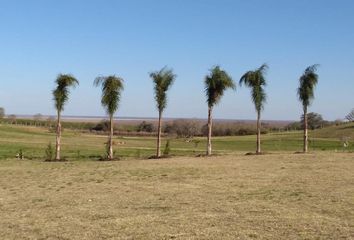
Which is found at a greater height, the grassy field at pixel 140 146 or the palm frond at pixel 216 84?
the palm frond at pixel 216 84

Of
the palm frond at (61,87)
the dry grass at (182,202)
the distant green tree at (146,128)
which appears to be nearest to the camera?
the dry grass at (182,202)

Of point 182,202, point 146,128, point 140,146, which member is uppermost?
point 146,128

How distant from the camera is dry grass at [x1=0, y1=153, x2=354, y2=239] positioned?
35.1ft

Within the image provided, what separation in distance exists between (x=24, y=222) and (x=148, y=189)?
6264 mm

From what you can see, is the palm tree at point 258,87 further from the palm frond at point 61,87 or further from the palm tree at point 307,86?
the palm frond at point 61,87

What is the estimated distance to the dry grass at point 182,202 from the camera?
1070 cm

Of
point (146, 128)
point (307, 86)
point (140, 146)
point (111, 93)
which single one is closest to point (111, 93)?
point (111, 93)

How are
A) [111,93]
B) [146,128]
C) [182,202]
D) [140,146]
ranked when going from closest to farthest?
[182,202], [111,93], [140,146], [146,128]

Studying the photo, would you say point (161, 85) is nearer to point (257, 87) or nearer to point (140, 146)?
point (257, 87)

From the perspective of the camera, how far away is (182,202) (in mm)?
14586

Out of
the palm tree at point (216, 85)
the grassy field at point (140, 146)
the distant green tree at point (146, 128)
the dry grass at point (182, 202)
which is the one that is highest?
the palm tree at point (216, 85)

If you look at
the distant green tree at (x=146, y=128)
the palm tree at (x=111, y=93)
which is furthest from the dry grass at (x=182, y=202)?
the distant green tree at (x=146, y=128)

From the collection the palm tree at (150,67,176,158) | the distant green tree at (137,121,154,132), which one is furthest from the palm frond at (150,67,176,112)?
the distant green tree at (137,121,154,132)

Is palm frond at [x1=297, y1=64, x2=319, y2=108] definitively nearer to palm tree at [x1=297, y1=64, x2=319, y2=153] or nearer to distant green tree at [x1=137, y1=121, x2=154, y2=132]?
palm tree at [x1=297, y1=64, x2=319, y2=153]
